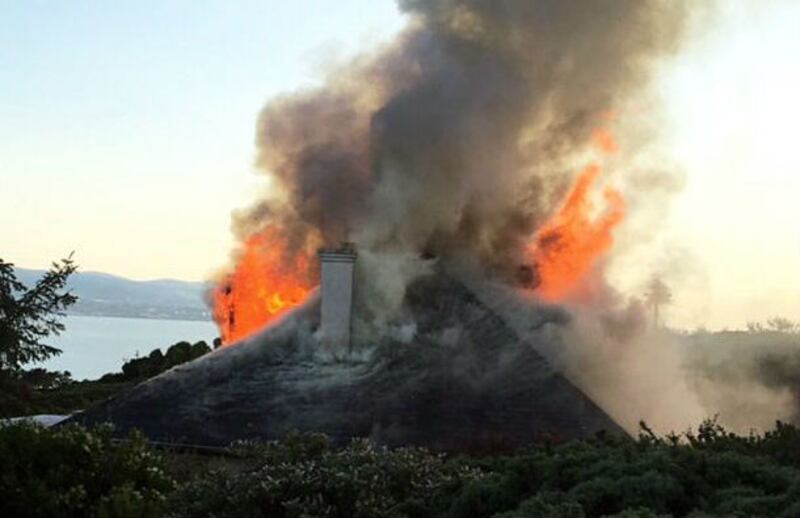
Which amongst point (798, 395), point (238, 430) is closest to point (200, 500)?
point (238, 430)

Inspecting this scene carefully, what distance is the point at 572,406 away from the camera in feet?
65.5

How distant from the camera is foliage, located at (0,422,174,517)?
12.3 m

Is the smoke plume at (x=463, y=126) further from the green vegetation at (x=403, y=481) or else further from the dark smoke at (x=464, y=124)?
the green vegetation at (x=403, y=481)

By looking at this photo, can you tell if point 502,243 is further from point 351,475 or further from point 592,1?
point 351,475

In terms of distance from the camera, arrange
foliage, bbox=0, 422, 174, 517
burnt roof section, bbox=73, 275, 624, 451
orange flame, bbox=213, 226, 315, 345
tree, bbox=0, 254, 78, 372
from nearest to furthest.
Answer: foliage, bbox=0, 422, 174, 517 → burnt roof section, bbox=73, 275, 624, 451 → orange flame, bbox=213, 226, 315, 345 → tree, bbox=0, 254, 78, 372

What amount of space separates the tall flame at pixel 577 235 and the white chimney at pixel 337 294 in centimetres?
655

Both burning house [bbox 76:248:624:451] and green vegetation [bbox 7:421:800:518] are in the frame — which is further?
burning house [bbox 76:248:624:451]

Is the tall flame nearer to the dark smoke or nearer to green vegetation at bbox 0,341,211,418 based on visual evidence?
the dark smoke

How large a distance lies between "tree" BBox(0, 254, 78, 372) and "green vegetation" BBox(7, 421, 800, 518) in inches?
795

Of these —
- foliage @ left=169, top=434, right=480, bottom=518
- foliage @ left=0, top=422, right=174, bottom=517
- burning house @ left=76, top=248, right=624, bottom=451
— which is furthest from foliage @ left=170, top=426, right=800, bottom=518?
burning house @ left=76, top=248, right=624, bottom=451

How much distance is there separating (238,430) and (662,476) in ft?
39.6

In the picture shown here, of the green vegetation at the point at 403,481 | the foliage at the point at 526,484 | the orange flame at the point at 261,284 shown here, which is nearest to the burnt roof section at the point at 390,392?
the orange flame at the point at 261,284

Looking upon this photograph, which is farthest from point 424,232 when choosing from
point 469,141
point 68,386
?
point 68,386

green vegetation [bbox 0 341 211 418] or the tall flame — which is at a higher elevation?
the tall flame
